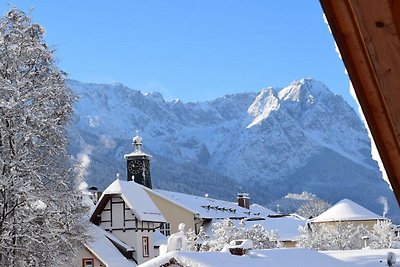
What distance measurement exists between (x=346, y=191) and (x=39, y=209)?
499 ft

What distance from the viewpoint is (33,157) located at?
47.1 ft

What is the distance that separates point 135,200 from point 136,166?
1829 cm

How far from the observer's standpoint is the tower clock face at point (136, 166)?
51719 millimetres

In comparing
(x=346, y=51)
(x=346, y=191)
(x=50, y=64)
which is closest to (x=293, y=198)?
(x=346, y=191)

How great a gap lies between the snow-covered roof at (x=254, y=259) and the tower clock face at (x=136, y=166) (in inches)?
1373

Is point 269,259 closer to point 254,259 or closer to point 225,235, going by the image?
point 254,259

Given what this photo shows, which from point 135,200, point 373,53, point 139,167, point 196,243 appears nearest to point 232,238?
point 196,243

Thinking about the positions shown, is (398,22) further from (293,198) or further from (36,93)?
(293,198)

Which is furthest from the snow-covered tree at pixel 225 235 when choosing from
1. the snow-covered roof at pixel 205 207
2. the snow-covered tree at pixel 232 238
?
the snow-covered roof at pixel 205 207

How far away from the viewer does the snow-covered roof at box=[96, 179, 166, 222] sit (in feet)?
109

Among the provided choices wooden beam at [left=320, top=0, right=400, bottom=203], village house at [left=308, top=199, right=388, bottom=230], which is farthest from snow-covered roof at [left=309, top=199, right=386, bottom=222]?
wooden beam at [left=320, top=0, right=400, bottom=203]

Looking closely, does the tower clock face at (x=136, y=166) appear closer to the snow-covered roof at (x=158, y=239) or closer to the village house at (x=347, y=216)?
the snow-covered roof at (x=158, y=239)

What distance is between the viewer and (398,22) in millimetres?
1521

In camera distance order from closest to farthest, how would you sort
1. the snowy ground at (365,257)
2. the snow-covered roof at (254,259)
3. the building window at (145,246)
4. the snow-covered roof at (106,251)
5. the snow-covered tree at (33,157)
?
1. the snow-covered tree at (33,157)
2. the snow-covered roof at (254,259)
3. the snowy ground at (365,257)
4. the snow-covered roof at (106,251)
5. the building window at (145,246)
